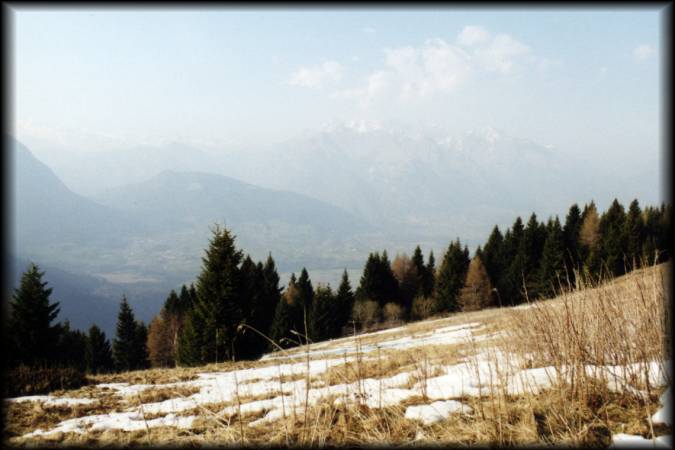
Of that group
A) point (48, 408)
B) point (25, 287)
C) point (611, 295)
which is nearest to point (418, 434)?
point (611, 295)

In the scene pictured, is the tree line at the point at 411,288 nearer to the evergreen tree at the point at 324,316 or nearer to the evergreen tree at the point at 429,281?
the evergreen tree at the point at 324,316

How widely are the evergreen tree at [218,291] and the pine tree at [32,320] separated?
17336 mm

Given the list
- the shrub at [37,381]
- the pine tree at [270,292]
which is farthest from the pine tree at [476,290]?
the shrub at [37,381]

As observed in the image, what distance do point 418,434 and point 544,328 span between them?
2.26m

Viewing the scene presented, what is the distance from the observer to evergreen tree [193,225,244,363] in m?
21.0

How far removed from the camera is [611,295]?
3.90m

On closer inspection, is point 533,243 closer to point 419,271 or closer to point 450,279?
point 450,279

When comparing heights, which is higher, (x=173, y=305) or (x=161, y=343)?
(x=173, y=305)

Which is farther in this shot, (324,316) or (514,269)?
(514,269)

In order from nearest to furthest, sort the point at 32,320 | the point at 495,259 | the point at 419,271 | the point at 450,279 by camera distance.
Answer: the point at 32,320 < the point at 450,279 < the point at 495,259 < the point at 419,271

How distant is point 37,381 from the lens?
24.5ft

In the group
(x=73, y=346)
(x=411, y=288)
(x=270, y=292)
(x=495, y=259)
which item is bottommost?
(x=73, y=346)

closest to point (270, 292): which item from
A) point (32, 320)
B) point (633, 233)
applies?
point (32, 320)

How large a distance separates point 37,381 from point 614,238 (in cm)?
6086
